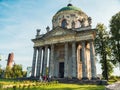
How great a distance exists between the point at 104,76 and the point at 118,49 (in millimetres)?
7224

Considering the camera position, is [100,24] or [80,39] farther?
[100,24]

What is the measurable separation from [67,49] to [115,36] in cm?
1000

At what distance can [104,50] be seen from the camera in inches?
1246

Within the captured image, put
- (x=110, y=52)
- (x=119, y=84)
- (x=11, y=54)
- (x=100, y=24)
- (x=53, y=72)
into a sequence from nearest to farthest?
(x=119, y=84) < (x=53, y=72) < (x=110, y=52) < (x=100, y=24) < (x=11, y=54)

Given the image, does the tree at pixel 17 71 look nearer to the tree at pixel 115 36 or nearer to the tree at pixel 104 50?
the tree at pixel 104 50

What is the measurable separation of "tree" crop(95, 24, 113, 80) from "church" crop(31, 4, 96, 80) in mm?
2760

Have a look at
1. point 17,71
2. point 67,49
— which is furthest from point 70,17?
point 17,71

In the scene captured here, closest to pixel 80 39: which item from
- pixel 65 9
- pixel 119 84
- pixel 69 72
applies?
pixel 69 72

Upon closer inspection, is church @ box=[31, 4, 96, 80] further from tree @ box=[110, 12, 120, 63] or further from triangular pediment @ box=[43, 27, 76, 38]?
tree @ box=[110, 12, 120, 63]

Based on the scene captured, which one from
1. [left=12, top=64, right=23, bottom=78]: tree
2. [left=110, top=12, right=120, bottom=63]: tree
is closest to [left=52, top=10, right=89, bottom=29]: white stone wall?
[left=110, top=12, right=120, bottom=63]: tree

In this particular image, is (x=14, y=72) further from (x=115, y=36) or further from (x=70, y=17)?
(x=115, y=36)

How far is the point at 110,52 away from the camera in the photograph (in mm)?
31156

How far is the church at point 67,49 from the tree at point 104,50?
2760 millimetres

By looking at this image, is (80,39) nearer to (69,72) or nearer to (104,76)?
(69,72)
